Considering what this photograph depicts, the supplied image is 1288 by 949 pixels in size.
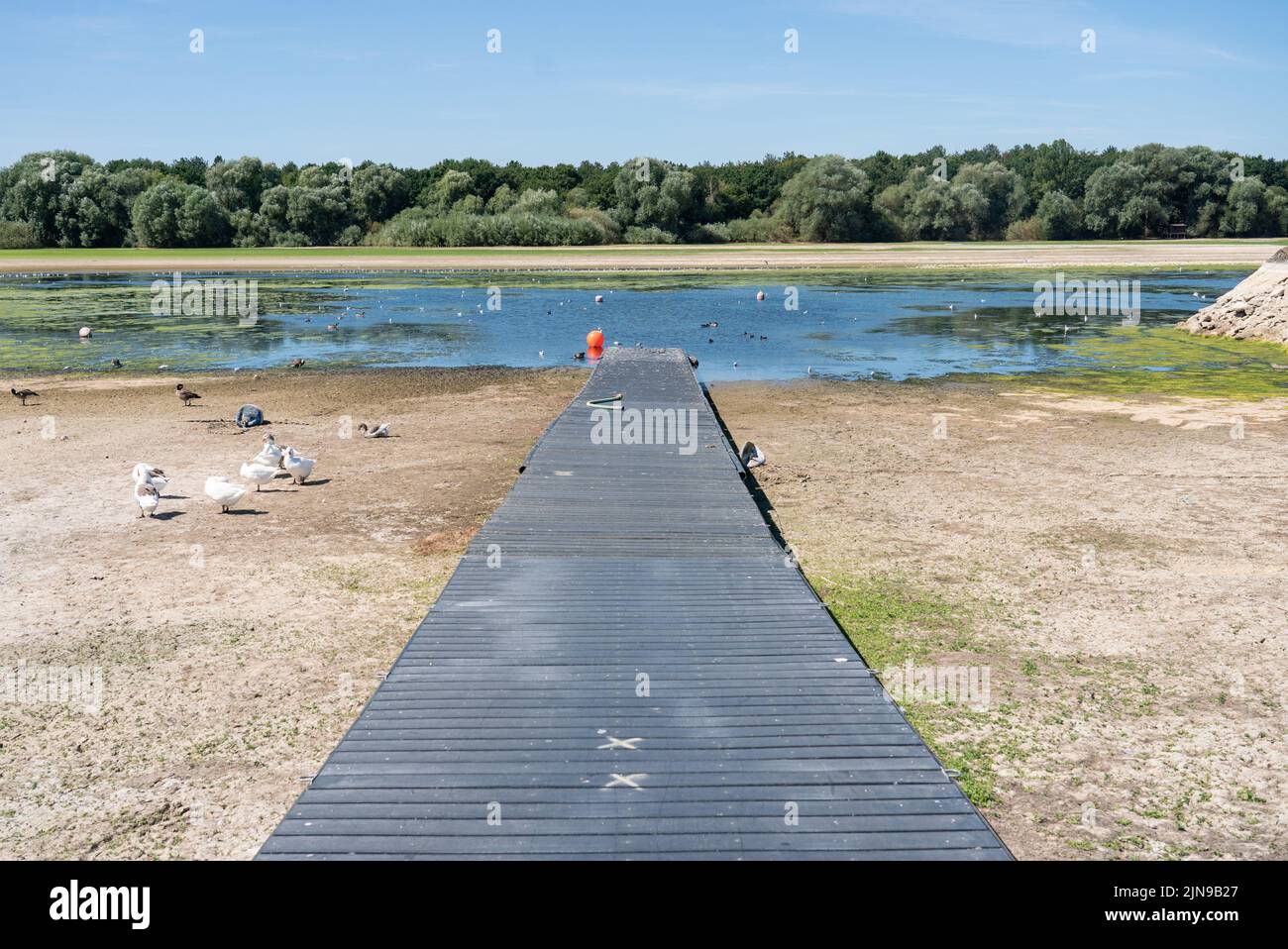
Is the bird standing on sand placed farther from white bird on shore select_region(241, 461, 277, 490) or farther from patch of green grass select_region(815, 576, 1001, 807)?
patch of green grass select_region(815, 576, 1001, 807)

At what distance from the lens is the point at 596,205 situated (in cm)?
11869

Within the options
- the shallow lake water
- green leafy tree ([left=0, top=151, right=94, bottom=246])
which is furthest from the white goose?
green leafy tree ([left=0, top=151, right=94, bottom=246])

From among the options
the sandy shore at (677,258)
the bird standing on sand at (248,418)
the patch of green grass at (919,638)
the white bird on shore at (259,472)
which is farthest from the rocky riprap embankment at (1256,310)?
the sandy shore at (677,258)

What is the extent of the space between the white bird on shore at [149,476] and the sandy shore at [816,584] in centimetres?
52

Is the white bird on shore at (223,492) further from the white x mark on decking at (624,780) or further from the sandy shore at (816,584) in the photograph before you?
the white x mark on decking at (624,780)

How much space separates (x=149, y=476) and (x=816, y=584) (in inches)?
484

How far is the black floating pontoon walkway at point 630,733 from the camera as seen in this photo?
22.3ft

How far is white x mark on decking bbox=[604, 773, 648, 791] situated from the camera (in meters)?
7.38

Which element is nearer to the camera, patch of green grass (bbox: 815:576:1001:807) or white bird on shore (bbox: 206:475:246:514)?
patch of green grass (bbox: 815:576:1001:807)

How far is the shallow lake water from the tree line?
35.0 m

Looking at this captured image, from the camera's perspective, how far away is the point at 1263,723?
10555 mm

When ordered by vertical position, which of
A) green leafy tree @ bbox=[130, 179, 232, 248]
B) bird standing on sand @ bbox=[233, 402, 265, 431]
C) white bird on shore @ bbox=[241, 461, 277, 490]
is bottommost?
white bird on shore @ bbox=[241, 461, 277, 490]

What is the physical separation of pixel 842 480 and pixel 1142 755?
37.9 ft
